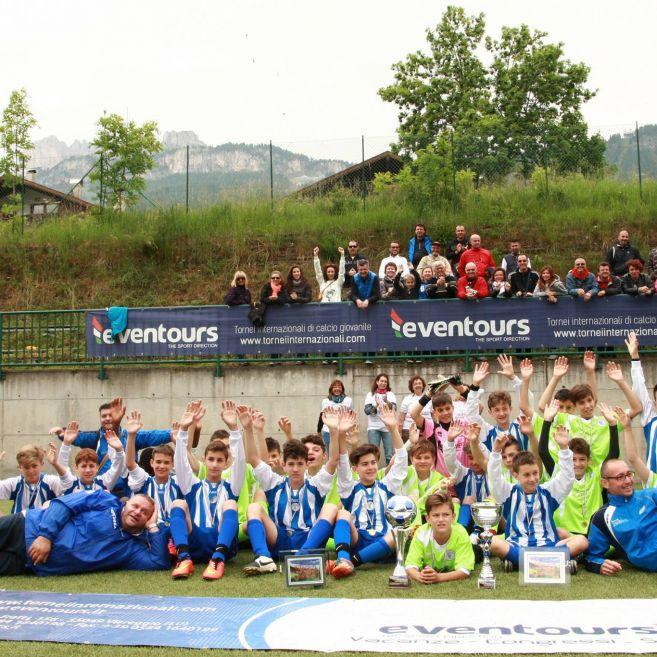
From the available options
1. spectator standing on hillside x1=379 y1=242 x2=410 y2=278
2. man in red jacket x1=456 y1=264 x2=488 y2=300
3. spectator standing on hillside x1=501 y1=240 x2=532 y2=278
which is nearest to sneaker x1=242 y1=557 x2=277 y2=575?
man in red jacket x1=456 y1=264 x2=488 y2=300

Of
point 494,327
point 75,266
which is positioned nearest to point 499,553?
point 494,327

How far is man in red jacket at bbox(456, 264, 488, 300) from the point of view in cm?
1459

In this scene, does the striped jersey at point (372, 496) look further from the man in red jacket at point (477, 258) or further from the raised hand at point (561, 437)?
the man in red jacket at point (477, 258)

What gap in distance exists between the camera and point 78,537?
752 centimetres

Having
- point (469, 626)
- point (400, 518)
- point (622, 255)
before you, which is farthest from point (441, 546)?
point (622, 255)

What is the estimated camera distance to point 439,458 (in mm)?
9383

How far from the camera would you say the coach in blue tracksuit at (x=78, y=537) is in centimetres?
746

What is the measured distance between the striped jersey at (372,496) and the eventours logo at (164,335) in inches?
309

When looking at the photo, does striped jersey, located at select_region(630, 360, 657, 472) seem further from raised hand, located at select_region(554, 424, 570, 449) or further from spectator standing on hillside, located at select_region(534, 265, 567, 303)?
spectator standing on hillside, located at select_region(534, 265, 567, 303)

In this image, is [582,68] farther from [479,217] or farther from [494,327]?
[494,327]

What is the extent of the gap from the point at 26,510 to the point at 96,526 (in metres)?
0.76

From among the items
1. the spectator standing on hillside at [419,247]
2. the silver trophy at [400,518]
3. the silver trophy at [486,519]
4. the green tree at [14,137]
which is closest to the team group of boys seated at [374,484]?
the silver trophy at [400,518]

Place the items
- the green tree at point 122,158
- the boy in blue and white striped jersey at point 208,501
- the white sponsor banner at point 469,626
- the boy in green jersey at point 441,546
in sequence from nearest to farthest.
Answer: the white sponsor banner at point 469,626 < the boy in green jersey at point 441,546 < the boy in blue and white striped jersey at point 208,501 < the green tree at point 122,158

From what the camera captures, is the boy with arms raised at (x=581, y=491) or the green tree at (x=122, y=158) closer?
the boy with arms raised at (x=581, y=491)
